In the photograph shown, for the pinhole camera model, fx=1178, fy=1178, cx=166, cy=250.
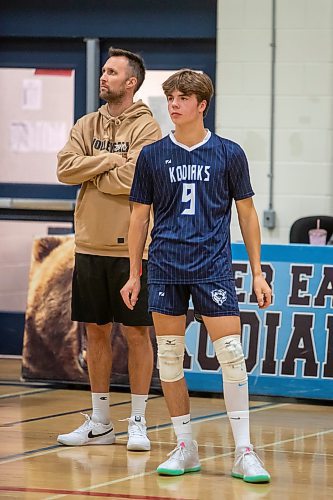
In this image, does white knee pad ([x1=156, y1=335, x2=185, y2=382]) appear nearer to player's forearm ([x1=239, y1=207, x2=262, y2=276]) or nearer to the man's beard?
player's forearm ([x1=239, y1=207, x2=262, y2=276])

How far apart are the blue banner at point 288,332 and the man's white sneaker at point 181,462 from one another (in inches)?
83.7

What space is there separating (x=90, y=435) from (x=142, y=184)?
1.35m

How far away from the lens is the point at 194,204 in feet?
15.9

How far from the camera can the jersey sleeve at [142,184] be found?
497 cm

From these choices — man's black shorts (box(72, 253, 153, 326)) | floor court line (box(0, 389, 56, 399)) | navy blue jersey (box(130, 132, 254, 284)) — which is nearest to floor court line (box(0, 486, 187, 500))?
navy blue jersey (box(130, 132, 254, 284))

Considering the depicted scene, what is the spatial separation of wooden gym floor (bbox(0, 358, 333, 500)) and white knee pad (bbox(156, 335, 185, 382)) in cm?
42

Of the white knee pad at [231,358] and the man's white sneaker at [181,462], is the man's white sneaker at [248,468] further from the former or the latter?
the white knee pad at [231,358]

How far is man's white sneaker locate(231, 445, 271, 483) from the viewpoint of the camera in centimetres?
472

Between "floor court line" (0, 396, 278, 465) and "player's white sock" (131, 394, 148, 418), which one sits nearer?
"floor court line" (0, 396, 278, 465)

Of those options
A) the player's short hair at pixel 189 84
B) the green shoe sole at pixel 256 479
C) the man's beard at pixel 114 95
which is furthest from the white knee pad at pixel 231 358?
A: the man's beard at pixel 114 95

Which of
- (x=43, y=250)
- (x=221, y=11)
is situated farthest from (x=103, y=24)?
(x=43, y=250)

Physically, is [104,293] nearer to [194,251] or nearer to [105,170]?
[105,170]

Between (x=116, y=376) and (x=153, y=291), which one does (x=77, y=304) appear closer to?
(x=153, y=291)

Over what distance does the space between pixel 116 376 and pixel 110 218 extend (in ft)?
6.67
